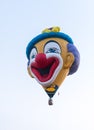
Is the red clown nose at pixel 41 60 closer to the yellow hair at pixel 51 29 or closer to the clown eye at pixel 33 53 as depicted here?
the clown eye at pixel 33 53

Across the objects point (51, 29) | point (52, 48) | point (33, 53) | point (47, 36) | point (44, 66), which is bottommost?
point (44, 66)

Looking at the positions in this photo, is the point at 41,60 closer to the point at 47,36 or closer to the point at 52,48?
the point at 52,48

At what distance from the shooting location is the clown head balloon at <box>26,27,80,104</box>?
2278cm

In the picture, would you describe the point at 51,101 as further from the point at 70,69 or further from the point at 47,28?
the point at 47,28

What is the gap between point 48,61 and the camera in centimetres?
2281

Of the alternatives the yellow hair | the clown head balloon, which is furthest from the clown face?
the yellow hair

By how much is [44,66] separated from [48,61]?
27 centimetres

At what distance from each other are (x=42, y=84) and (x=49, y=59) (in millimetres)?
1086

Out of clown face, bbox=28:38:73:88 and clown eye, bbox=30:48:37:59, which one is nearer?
clown face, bbox=28:38:73:88

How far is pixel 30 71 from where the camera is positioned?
934 inches

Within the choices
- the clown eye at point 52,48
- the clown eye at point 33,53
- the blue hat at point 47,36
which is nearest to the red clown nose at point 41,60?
the clown eye at point 52,48

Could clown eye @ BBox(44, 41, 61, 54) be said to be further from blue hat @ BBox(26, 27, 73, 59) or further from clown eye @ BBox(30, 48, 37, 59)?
clown eye @ BBox(30, 48, 37, 59)

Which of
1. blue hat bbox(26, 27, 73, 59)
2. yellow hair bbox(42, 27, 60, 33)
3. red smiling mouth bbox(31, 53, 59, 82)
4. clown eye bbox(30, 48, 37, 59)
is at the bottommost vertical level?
red smiling mouth bbox(31, 53, 59, 82)

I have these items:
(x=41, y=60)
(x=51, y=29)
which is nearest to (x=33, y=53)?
(x=41, y=60)
